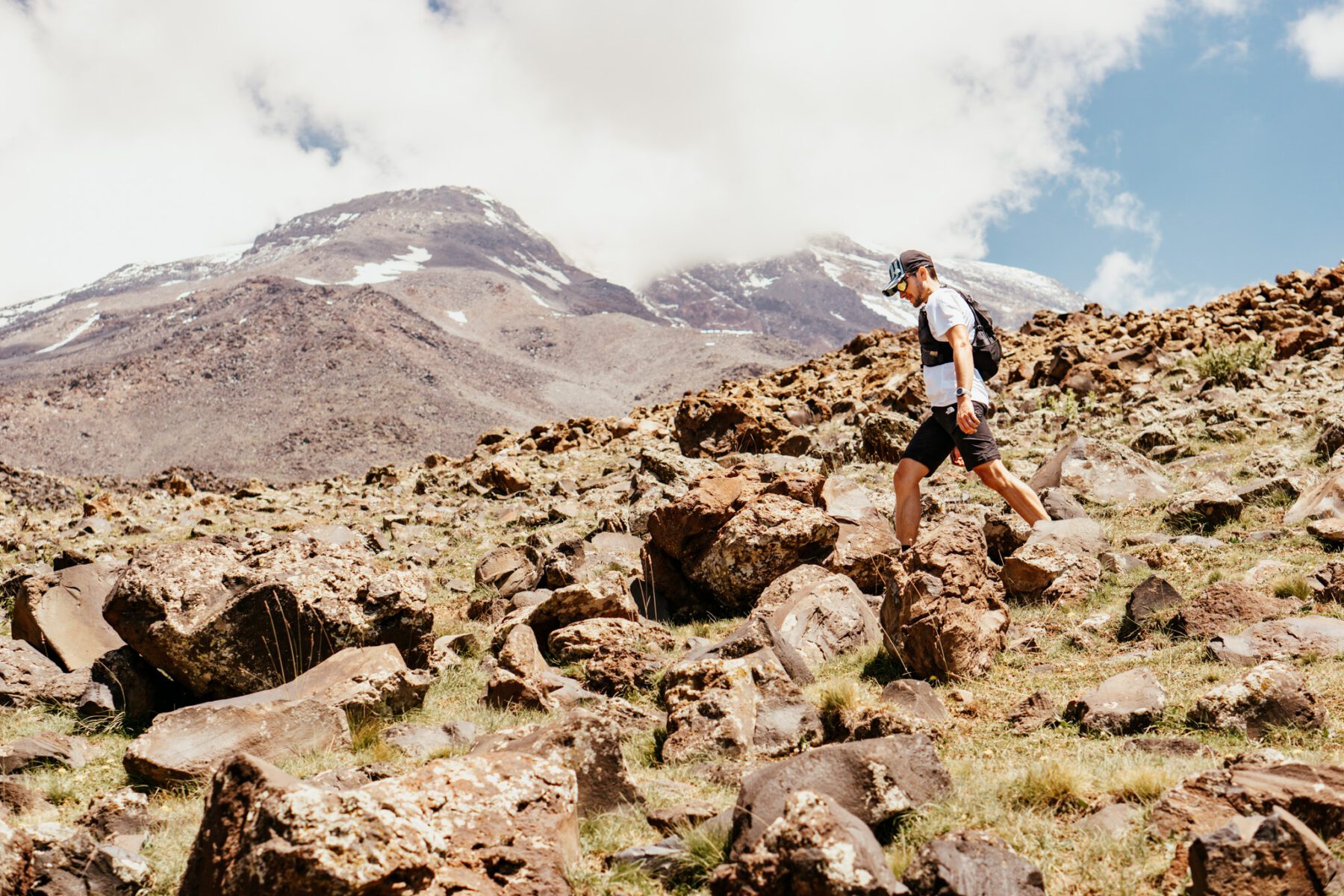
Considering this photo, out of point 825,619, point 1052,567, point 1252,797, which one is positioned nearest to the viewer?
point 1252,797

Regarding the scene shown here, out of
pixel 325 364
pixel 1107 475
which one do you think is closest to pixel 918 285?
pixel 1107 475

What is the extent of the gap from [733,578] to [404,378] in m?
58.3

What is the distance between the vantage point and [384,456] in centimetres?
4600

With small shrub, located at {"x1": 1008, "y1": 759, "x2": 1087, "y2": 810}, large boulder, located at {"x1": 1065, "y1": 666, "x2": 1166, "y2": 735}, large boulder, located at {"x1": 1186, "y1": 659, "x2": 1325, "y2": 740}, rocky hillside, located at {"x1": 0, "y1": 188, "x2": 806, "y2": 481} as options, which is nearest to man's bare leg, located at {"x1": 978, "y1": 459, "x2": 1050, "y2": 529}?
large boulder, located at {"x1": 1065, "y1": 666, "x2": 1166, "y2": 735}

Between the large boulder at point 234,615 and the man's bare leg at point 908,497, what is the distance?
3.41 m

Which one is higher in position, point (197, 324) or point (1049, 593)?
point (197, 324)

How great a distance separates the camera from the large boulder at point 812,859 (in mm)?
2451

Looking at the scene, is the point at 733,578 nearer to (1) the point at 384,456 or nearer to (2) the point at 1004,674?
(2) the point at 1004,674

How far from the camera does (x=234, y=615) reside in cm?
505

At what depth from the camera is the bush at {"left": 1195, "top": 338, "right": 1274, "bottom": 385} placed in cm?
1288

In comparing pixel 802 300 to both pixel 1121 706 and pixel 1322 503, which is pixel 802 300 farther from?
pixel 1121 706

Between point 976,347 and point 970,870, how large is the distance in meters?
4.35

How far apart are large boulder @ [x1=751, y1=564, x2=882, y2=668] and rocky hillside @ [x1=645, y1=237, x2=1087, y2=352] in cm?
12996

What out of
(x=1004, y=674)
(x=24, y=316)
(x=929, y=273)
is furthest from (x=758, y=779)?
(x=24, y=316)
